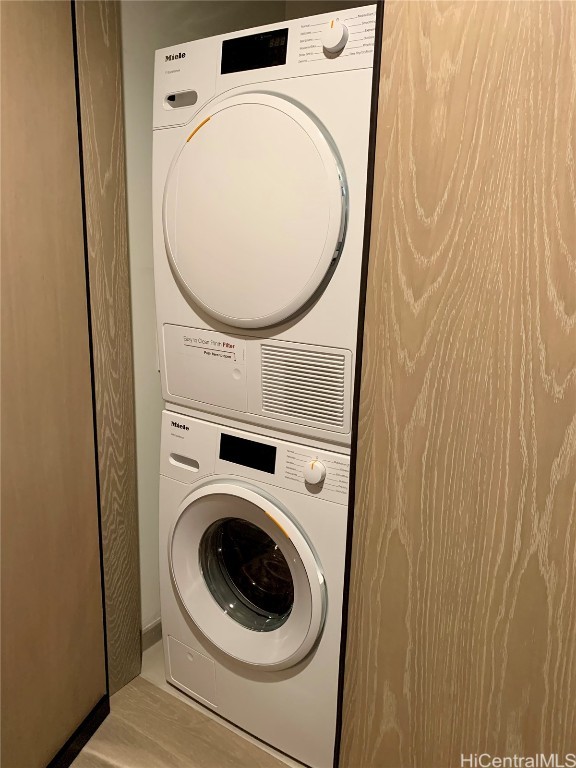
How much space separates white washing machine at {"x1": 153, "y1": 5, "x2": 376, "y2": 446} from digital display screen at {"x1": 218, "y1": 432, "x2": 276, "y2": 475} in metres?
0.05

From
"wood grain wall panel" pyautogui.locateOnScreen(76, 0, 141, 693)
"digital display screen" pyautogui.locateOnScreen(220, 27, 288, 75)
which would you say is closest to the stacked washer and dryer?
"digital display screen" pyautogui.locateOnScreen(220, 27, 288, 75)

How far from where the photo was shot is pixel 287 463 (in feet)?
4.83

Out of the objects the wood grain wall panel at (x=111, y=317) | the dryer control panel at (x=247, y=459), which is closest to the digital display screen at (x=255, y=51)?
the wood grain wall panel at (x=111, y=317)

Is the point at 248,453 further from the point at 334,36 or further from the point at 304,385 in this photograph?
the point at 334,36

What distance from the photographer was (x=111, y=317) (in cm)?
165

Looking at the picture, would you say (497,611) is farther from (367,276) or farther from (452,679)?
(367,276)

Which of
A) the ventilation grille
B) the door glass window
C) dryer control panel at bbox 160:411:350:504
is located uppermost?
the ventilation grille

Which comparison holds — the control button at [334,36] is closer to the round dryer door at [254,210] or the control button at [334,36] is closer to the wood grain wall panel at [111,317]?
the round dryer door at [254,210]

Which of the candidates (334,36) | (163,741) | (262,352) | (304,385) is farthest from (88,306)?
(163,741)

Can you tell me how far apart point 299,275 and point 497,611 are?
2.67ft

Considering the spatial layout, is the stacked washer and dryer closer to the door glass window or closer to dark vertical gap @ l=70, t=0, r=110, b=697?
the door glass window

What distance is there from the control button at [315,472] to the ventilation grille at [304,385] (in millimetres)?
95

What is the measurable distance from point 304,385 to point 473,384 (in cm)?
40

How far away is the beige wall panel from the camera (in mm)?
1269
